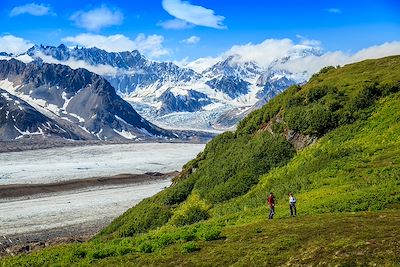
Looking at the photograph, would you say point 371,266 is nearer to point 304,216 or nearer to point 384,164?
point 304,216

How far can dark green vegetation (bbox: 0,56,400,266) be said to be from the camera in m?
19.5

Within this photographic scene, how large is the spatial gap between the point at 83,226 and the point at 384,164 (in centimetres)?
6660

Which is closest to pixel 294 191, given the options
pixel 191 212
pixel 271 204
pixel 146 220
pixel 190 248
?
pixel 271 204

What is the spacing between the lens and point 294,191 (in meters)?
36.8

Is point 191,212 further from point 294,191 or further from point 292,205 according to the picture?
point 292,205

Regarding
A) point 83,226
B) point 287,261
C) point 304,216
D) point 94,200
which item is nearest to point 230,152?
point 304,216

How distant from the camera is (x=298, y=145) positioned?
4731 centimetres

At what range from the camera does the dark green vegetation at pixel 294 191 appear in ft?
63.9

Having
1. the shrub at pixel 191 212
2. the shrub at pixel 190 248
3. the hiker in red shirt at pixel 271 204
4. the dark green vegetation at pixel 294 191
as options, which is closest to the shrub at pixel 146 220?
the dark green vegetation at pixel 294 191

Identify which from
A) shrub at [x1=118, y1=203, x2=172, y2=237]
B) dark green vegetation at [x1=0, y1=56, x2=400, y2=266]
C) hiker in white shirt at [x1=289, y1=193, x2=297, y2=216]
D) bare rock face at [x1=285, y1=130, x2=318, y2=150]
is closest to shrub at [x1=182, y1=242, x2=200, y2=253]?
dark green vegetation at [x1=0, y1=56, x2=400, y2=266]

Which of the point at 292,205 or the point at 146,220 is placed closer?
the point at 292,205

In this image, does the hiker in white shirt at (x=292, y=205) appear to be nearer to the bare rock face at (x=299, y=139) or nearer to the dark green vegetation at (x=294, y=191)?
the dark green vegetation at (x=294, y=191)

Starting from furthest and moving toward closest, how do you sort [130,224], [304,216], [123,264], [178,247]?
1. [130,224]
2. [304,216]
3. [178,247]
4. [123,264]

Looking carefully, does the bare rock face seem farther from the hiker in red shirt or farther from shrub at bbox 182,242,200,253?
shrub at bbox 182,242,200,253
